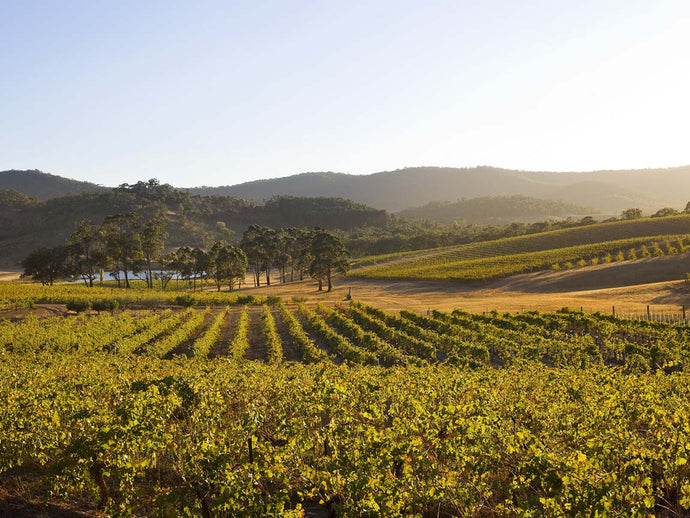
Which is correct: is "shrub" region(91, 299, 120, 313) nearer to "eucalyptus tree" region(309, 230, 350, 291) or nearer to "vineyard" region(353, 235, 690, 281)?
"eucalyptus tree" region(309, 230, 350, 291)

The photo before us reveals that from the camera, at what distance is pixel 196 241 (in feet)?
547

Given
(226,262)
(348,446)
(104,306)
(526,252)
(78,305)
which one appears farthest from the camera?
(526,252)

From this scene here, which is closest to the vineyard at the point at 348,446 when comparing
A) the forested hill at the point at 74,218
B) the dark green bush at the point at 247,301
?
the dark green bush at the point at 247,301

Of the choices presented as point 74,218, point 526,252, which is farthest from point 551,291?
point 74,218

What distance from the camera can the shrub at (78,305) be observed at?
146ft

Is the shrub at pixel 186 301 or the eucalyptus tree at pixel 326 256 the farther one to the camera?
the eucalyptus tree at pixel 326 256

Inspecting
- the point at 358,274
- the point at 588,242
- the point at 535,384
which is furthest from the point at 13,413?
the point at 588,242

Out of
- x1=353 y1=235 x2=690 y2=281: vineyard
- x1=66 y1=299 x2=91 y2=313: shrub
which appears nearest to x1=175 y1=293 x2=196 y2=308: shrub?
x1=66 y1=299 x2=91 y2=313: shrub

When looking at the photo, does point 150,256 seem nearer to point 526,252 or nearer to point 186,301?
point 186,301

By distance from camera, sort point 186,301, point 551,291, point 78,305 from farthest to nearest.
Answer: point 551,291
point 186,301
point 78,305

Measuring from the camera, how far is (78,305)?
4462cm

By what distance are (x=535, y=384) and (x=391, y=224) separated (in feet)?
607

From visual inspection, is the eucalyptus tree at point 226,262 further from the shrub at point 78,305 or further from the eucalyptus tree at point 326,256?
the shrub at point 78,305

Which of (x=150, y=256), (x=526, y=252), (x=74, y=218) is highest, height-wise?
(x=74, y=218)
